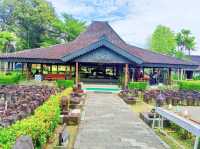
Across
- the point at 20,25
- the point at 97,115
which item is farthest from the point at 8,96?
the point at 20,25

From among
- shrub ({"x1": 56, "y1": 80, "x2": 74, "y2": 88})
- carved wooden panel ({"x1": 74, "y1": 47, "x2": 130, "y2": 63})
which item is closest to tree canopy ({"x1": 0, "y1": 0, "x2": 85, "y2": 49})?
carved wooden panel ({"x1": 74, "y1": 47, "x2": 130, "y2": 63})

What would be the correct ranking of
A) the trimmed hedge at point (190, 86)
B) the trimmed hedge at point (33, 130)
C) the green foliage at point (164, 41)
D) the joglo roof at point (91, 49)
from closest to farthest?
1. the trimmed hedge at point (33, 130)
2. the trimmed hedge at point (190, 86)
3. the joglo roof at point (91, 49)
4. the green foliage at point (164, 41)

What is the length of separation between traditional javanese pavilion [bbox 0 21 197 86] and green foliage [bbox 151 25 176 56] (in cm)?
2927

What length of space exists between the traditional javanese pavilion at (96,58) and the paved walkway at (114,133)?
1383 centimetres

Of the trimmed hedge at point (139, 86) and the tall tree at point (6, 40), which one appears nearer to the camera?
the trimmed hedge at point (139, 86)

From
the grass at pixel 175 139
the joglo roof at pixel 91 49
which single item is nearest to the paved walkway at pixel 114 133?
the grass at pixel 175 139

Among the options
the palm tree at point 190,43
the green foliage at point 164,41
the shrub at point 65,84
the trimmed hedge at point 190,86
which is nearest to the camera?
the shrub at point 65,84

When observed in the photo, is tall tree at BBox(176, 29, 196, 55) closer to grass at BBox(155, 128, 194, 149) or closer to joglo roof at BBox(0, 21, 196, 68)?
joglo roof at BBox(0, 21, 196, 68)

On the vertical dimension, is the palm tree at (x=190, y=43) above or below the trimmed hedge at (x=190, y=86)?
above

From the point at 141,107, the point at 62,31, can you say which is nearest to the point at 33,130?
the point at 141,107

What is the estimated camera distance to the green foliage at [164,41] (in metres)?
65.0

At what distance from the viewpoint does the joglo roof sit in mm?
28109

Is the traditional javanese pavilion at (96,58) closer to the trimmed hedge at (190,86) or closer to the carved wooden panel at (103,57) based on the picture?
the carved wooden panel at (103,57)

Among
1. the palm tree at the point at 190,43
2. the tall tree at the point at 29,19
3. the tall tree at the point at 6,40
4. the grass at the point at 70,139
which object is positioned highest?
the tall tree at the point at 29,19
